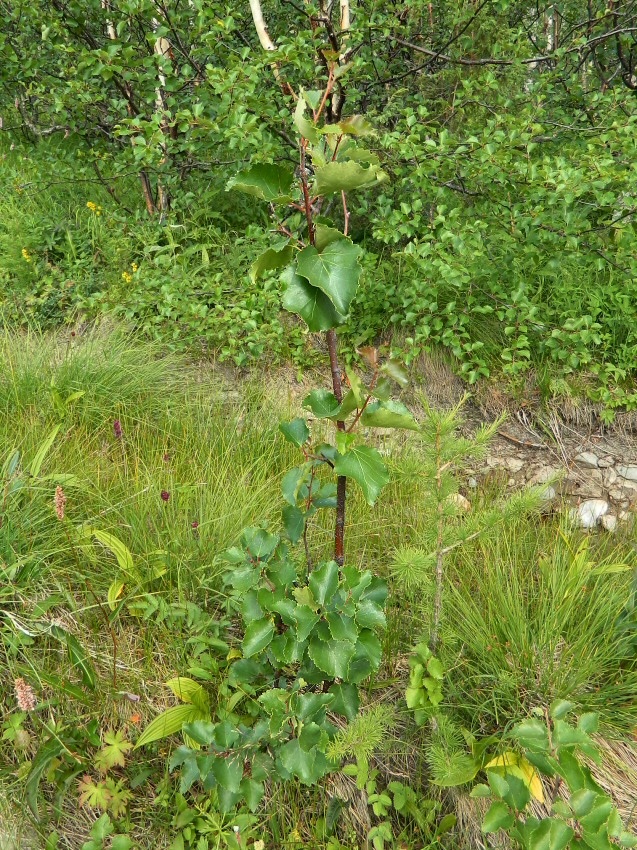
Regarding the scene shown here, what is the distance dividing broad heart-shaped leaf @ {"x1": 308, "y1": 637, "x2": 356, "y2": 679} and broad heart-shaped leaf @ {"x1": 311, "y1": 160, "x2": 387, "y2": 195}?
0.97m

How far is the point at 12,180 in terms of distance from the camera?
16.1ft

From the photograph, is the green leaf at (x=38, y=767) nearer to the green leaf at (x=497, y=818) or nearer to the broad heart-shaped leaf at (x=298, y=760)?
the broad heart-shaped leaf at (x=298, y=760)

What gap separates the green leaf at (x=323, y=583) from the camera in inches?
59.5

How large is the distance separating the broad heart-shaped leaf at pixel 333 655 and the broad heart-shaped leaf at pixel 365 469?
35 cm

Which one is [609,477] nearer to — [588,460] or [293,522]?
[588,460]

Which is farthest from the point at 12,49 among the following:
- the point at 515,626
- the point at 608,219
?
the point at 515,626

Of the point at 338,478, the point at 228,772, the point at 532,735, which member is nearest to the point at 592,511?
the point at 338,478

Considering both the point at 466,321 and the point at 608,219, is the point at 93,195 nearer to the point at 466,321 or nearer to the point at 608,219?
the point at 466,321

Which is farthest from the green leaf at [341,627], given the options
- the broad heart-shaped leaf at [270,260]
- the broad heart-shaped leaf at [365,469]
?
the broad heart-shaped leaf at [270,260]

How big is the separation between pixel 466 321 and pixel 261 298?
114 cm

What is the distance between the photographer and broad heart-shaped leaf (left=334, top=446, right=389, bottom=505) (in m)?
1.43

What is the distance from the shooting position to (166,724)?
5.92 ft

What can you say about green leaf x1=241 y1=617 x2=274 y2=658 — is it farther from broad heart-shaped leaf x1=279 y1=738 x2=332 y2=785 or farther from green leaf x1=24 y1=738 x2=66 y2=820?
green leaf x1=24 y1=738 x2=66 y2=820

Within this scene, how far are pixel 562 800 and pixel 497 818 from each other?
142 millimetres
